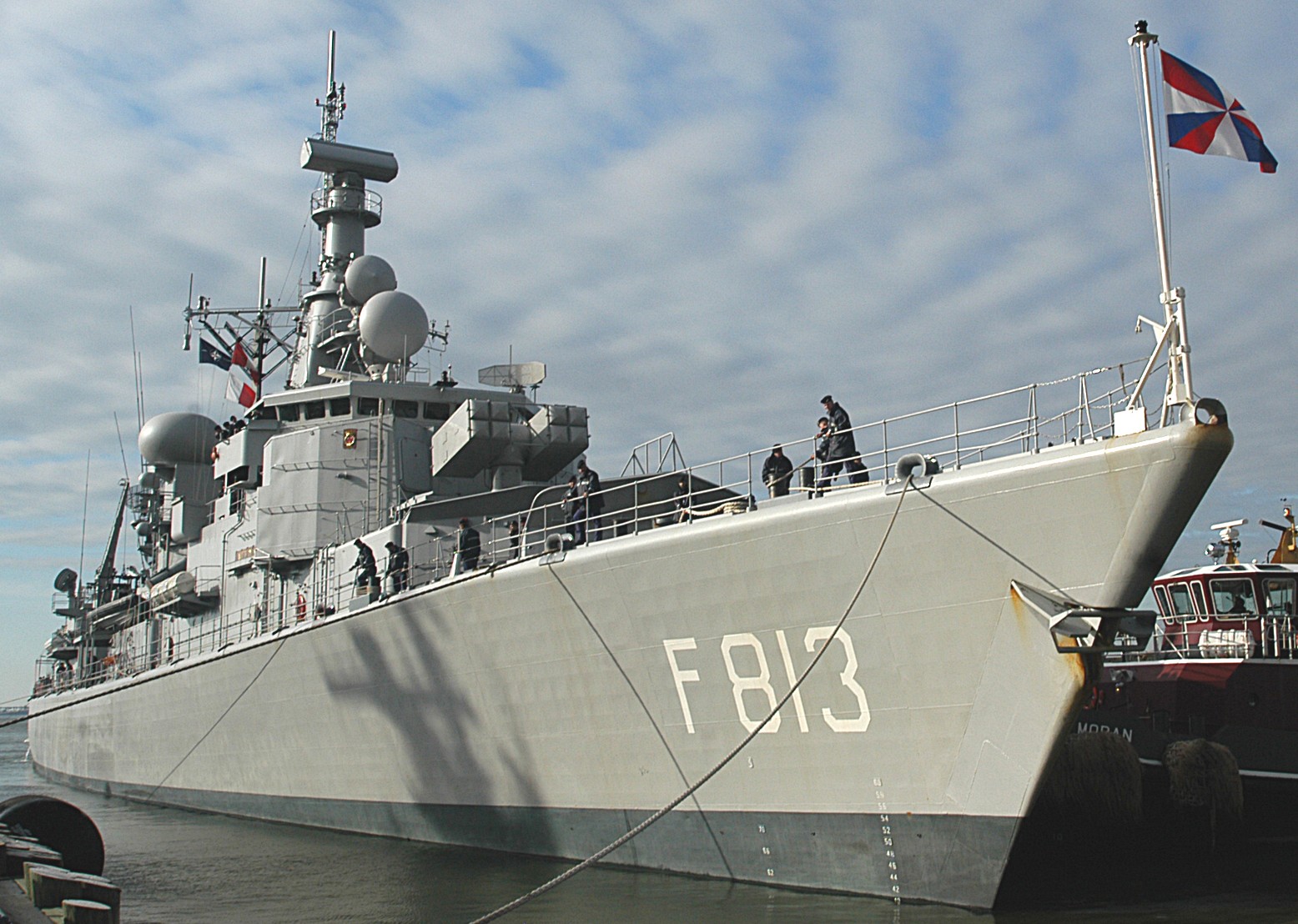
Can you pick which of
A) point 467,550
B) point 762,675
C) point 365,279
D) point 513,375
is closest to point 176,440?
point 365,279

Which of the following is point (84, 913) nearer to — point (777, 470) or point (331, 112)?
point (777, 470)

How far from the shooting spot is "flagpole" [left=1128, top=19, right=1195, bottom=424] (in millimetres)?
8234

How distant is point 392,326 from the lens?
1908 cm

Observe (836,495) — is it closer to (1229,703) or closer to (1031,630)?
(1031,630)

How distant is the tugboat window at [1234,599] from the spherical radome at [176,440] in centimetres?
2102

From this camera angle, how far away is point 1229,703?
18.1m

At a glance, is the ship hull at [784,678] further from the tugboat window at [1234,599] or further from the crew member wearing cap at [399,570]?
the tugboat window at [1234,599]

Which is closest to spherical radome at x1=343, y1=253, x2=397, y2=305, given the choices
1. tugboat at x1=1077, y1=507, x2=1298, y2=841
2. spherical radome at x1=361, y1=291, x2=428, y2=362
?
spherical radome at x1=361, y1=291, x2=428, y2=362

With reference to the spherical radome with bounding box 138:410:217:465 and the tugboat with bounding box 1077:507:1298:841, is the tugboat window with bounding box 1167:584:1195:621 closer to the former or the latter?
the tugboat with bounding box 1077:507:1298:841

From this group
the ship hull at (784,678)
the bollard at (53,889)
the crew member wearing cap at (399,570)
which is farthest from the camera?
the crew member wearing cap at (399,570)

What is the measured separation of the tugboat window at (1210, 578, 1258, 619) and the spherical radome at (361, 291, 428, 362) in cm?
1521

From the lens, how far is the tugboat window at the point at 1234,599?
20625 mm

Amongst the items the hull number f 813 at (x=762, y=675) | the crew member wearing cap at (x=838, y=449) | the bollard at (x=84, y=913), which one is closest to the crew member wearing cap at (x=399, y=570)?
the hull number f 813 at (x=762, y=675)

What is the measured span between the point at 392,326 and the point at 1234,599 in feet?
52.3
